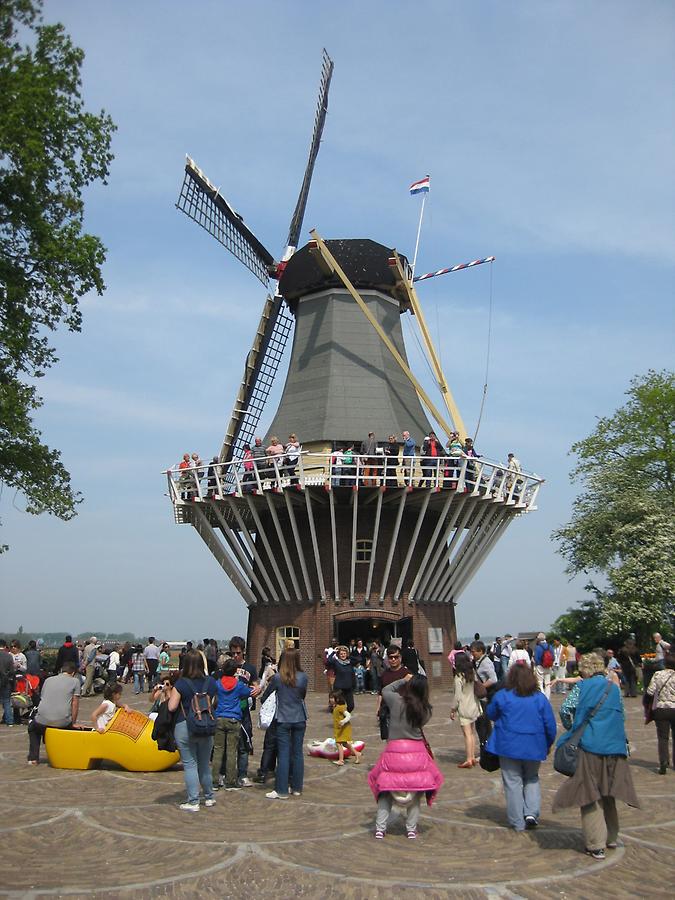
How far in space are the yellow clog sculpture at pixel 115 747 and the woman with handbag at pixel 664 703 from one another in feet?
21.8

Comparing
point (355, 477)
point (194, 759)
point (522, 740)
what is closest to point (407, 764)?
point (522, 740)

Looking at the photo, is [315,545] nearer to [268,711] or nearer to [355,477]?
[355,477]

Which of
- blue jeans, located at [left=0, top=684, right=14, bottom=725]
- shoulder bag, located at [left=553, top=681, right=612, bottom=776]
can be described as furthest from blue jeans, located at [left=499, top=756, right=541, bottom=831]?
blue jeans, located at [left=0, top=684, right=14, bottom=725]

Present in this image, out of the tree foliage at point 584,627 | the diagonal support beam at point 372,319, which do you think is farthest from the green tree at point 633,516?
the diagonal support beam at point 372,319

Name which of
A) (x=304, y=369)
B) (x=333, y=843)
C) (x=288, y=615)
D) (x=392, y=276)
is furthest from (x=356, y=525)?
(x=333, y=843)

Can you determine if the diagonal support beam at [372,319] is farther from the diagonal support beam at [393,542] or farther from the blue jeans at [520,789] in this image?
the blue jeans at [520,789]

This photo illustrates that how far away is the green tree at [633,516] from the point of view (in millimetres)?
33500

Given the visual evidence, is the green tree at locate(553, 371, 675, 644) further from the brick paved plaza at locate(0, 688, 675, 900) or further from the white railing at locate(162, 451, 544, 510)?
the brick paved plaza at locate(0, 688, 675, 900)

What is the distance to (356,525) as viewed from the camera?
26.2m

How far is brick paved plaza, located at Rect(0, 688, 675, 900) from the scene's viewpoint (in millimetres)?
6465

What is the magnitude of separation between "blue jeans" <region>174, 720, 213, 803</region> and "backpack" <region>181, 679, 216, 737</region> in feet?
0.30

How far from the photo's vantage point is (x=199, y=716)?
9164 millimetres

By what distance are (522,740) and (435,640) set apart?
64.8 feet

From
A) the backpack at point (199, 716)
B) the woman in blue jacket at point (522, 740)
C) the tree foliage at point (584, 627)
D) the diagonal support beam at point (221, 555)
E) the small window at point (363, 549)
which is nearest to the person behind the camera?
the woman in blue jacket at point (522, 740)
